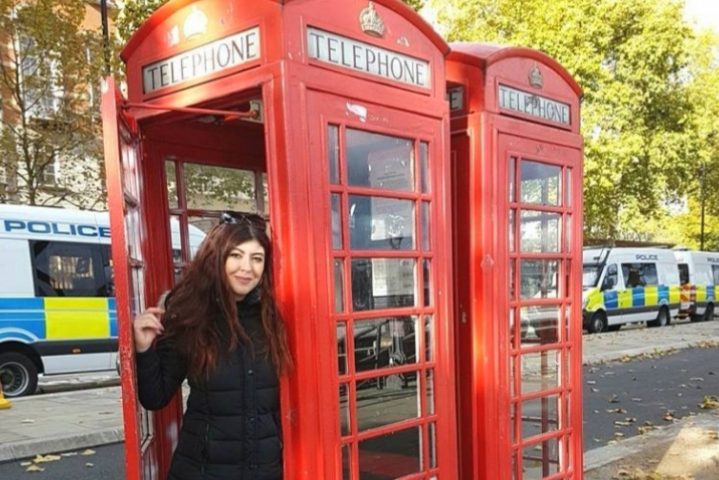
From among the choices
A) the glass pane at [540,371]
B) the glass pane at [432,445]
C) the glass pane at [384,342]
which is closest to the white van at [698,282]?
the glass pane at [540,371]

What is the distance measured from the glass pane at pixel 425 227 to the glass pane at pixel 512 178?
660 mm

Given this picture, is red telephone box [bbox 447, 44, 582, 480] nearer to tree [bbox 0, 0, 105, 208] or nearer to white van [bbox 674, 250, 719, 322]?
tree [bbox 0, 0, 105, 208]

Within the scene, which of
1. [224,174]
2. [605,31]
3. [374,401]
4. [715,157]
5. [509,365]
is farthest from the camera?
[715,157]

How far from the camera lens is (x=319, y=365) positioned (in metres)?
2.39

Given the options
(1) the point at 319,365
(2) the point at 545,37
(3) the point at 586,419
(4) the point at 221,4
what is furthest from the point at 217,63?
(2) the point at 545,37

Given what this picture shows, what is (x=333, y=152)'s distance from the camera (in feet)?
8.10

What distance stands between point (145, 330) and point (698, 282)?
85.0 ft

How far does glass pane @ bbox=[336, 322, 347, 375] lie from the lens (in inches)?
97.7

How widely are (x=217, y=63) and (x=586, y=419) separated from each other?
6.72m

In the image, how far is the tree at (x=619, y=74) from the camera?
17.1 metres

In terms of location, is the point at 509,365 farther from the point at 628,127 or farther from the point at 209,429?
the point at 628,127

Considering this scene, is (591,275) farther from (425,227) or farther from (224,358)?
(224,358)

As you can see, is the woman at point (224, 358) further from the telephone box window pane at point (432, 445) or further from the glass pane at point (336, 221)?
the telephone box window pane at point (432, 445)

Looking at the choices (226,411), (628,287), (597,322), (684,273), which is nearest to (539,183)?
(226,411)
